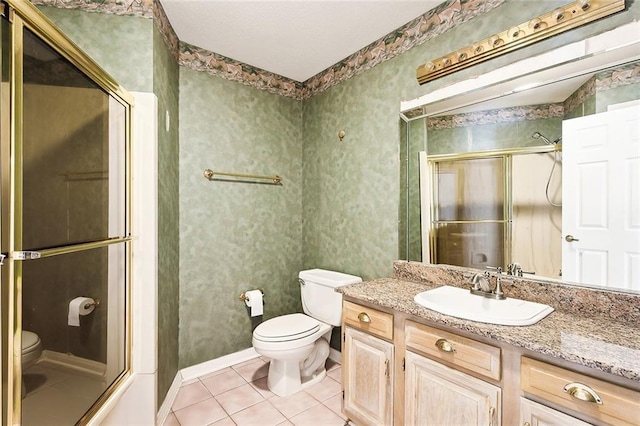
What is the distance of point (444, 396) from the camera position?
1.23 m

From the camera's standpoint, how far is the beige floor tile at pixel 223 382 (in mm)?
2109

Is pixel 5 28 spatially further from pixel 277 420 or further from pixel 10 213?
pixel 277 420

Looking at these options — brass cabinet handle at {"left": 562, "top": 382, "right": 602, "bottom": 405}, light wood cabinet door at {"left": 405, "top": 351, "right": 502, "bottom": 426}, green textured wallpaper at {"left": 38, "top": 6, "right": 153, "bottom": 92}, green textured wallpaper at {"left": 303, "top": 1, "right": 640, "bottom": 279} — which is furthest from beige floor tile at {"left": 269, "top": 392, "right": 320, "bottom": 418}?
green textured wallpaper at {"left": 38, "top": 6, "right": 153, "bottom": 92}

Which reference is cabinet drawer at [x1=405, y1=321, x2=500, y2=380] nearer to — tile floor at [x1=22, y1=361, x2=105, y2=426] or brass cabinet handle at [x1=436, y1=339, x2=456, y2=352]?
brass cabinet handle at [x1=436, y1=339, x2=456, y2=352]

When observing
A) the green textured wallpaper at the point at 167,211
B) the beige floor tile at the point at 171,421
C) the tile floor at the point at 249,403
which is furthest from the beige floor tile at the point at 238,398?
the green textured wallpaper at the point at 167,211

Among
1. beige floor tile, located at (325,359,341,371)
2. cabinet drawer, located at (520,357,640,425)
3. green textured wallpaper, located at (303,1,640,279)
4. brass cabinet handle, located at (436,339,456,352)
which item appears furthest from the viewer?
beige floor tile, located at (325,359,341,371)

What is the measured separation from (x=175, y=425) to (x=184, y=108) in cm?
209

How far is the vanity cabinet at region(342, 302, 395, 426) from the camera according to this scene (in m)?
1.46

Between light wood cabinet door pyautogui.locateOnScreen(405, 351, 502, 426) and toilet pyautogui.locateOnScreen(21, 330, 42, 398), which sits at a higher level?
toilet pyautogui.locateOnScreen(21, 330, 42, 398)

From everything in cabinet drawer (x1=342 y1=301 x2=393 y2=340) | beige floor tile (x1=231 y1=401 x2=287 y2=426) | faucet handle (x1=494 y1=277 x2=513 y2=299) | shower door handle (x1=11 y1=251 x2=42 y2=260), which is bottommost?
beige floor tile (x1=231 y1=401 x2=287 y2=426)

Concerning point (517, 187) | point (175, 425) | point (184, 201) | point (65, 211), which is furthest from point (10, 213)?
point (517, 187)

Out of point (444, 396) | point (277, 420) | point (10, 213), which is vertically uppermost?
point (10, 213)

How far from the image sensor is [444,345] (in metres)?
1.22

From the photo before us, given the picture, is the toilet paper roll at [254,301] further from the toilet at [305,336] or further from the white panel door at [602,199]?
the white panel door at [602,199]
